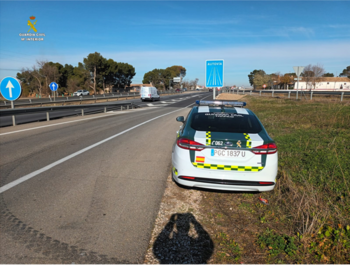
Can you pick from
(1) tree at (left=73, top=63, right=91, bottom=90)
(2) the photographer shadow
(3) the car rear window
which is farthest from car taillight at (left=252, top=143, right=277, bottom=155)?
(1) tree at (left=73, top=63, right=91, bottom=90)

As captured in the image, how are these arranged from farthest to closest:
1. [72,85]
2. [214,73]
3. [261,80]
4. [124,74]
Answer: [261,80] → [124,74] → [72,85] → [214,73]

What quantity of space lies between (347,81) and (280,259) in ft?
386

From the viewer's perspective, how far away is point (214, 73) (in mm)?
16969

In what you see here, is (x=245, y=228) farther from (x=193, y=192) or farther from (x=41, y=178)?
(x=41, y=178)

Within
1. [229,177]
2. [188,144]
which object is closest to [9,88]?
[188,144]

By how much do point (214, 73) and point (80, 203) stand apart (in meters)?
14.3

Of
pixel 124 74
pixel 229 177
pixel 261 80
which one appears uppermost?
pixel 124 74

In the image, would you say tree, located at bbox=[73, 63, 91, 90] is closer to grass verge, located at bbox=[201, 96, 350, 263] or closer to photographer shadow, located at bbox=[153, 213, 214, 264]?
Result: grass verge, located at bbox=[201, 96, 350, 263]

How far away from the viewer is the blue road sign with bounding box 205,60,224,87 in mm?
16781

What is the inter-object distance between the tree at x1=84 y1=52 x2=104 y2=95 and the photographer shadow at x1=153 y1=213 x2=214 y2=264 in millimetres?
70257

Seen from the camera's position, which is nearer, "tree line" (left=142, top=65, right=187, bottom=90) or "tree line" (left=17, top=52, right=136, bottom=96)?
"tree line" (left=17, top=52, right=136, bottom=96)

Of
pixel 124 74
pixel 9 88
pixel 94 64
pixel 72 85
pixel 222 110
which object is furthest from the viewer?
pixel 124 74

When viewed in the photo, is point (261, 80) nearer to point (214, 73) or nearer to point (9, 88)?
point (214, 73)

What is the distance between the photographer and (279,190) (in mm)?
4441
